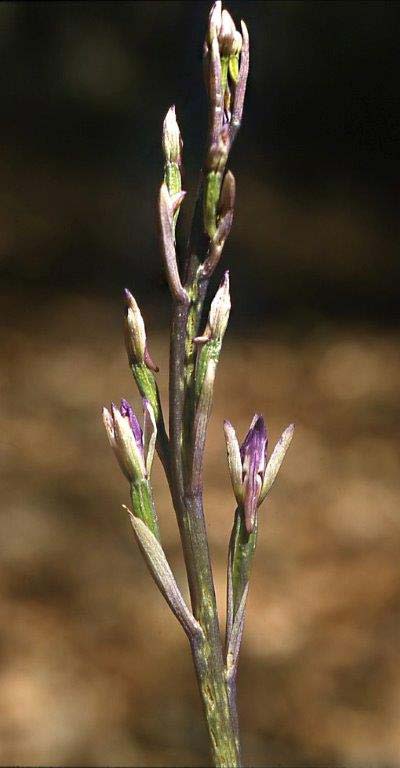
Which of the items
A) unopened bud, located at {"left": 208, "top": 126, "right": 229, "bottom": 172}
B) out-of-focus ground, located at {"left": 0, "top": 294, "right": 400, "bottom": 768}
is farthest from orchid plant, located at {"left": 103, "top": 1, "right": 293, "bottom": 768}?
out-of-focus ground, located at {"left": 0, "top": 294, "right": 400, "bottom": 768}

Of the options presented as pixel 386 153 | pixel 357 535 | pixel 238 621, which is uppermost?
pixel 386 153

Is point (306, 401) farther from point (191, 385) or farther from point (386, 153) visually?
point (191, 385)

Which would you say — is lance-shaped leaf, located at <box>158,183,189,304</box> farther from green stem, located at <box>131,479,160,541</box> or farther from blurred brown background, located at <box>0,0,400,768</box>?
blurred brown background, located at <box>0,0,400,768</box>

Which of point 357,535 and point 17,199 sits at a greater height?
point 17,199

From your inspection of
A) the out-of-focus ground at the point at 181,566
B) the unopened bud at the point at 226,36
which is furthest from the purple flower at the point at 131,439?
the out-of-focus ground at the point at 181,566

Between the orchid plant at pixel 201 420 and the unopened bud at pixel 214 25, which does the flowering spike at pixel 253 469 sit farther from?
the unopened bud at pixel 214 25

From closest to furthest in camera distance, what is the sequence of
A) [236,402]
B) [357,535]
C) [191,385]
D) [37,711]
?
1. [191,385]
2. [37,711]
3. [357,535]
4. [236,402]

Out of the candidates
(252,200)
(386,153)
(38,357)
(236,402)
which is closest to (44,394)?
(38,357)
